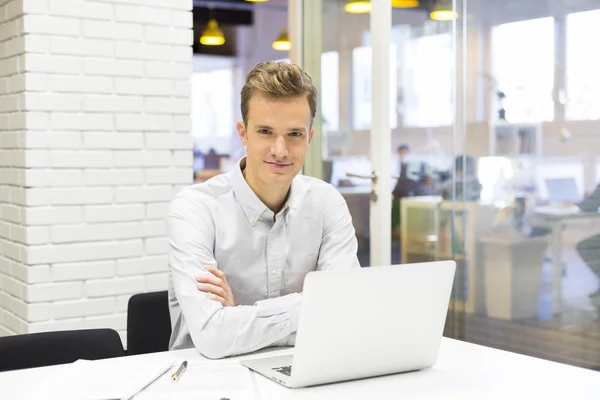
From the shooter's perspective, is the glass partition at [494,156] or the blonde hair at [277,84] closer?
the blonde hair at [277,84]

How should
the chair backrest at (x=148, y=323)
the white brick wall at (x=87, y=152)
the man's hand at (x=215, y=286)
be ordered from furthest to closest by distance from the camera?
the white brick wall at (x=87, y=152)
the chair backrest at (x=148, y=323)
the man's hand at (x=215, y=286)

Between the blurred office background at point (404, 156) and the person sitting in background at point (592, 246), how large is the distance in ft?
0.08

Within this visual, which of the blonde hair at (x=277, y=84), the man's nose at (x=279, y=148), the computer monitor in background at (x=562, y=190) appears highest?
the blonde hair at (x=277, y=84)

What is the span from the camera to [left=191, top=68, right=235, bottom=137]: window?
12.8m

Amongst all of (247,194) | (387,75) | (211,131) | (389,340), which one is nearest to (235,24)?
(211,131)

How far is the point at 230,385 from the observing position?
1.58 metres

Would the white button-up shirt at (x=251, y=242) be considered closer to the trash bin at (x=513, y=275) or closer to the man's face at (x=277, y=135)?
the man's face at (x=277, y=135)

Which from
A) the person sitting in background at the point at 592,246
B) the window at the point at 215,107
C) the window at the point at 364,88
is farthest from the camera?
the window at the point at 215,107

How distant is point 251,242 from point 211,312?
35 centimetres

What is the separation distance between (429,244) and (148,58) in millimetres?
1657

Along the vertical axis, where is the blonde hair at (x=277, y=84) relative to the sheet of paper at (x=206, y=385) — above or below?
above

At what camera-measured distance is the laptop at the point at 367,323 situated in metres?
1.50

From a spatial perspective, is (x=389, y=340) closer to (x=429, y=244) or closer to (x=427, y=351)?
(x=427, y=351)

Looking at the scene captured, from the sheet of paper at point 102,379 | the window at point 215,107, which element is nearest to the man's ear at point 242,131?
the sheet of paper at point 102,379
